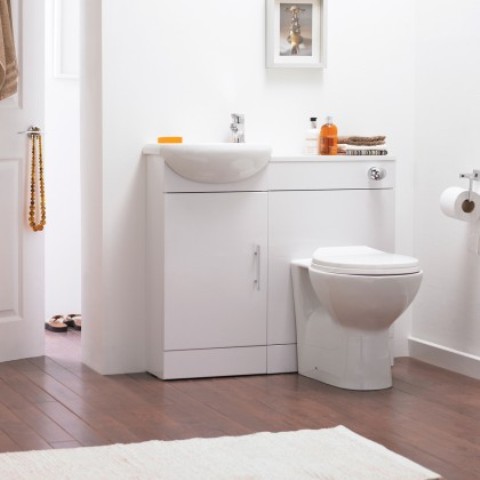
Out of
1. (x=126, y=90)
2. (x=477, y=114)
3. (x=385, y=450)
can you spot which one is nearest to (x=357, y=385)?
(x=385, y=450)

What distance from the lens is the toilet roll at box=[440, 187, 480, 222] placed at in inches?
150

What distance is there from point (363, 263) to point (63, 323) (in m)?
1.72

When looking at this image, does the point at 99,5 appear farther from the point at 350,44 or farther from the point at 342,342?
the point at 342,342

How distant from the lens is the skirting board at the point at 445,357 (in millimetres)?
3943

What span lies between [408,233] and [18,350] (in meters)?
1.61

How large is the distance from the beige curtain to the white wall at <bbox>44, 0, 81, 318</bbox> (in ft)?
2.66

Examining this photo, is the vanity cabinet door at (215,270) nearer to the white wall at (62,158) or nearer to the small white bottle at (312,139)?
the small white bottle at (312,139)

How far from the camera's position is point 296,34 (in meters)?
4.13

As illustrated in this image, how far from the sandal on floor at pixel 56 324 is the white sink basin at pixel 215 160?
4.22ft

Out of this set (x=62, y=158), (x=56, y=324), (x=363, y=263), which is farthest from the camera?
(x=62, y=158)

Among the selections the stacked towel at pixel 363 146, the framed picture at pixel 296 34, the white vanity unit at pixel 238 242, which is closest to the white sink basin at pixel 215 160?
the white vanity unit at pixel 238 242

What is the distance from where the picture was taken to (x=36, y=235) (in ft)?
13.7

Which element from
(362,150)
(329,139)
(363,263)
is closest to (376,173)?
(362,150)

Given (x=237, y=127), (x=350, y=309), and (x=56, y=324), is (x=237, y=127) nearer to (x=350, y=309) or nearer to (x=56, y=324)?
(x=350, y=309)
